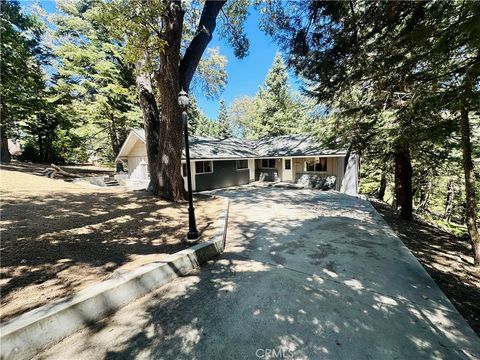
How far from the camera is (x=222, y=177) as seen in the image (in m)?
15.9

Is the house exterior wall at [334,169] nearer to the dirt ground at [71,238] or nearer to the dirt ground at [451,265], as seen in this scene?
the dirt ground at [451,265]

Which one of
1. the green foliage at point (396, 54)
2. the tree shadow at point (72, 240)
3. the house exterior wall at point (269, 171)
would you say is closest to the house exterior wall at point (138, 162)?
the tree shadow at point (72, 240)

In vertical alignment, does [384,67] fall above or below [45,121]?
below

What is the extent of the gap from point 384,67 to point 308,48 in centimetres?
156

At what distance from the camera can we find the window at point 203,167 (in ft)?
46.9

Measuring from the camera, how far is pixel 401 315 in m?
3.15

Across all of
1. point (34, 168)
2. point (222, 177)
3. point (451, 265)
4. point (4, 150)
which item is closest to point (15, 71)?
point (34, 168)

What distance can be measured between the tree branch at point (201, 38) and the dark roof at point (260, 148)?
5.18 metres

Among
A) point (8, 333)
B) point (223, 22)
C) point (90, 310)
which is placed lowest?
point (90, 310)

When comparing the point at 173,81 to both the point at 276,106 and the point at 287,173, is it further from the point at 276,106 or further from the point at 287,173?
the point at 276,106

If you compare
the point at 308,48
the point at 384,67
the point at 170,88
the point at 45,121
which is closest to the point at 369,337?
the point at 384,67

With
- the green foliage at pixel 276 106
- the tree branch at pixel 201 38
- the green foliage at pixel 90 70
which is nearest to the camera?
the tree branch at pixel 201 38

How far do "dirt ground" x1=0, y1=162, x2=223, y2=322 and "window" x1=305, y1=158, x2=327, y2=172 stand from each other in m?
9.97

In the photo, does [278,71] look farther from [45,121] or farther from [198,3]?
[45,121]
